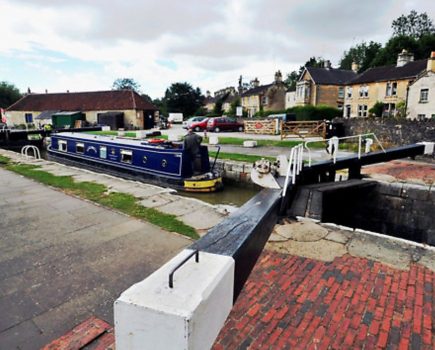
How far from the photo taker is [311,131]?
19.0 metres

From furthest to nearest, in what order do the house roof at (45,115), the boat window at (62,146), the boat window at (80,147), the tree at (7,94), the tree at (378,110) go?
the tree at (7,94) < the house roof at (45,115) < the tree at (378,110) < the boat window at (62,146) < the boat window at (80,147)

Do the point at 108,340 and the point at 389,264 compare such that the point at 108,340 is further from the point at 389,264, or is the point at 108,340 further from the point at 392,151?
the point at 392,151

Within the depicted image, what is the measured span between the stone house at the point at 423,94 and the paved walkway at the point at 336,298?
26.1m

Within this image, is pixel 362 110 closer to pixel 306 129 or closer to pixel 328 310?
pixel 306 129

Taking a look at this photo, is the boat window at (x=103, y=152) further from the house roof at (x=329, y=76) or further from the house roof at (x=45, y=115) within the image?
the house roof at (x=329, y=76)

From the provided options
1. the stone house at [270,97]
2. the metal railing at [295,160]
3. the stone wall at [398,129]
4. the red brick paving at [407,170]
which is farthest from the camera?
the stone house at [270,97]

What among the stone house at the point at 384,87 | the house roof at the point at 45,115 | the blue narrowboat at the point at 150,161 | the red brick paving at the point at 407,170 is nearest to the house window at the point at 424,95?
the stone house at the point at 384,87

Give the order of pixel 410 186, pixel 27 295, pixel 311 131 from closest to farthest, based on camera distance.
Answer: pixel 27 295, pixel 410 186, pixel 311 131

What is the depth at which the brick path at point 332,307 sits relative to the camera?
2463 millimetres

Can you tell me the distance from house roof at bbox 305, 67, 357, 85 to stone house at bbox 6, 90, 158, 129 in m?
21.1

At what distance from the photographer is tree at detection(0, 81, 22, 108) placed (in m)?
53.6

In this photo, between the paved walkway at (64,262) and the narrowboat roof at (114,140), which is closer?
the paved walkway at (64,262)

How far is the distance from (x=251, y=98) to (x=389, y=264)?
48.1 m

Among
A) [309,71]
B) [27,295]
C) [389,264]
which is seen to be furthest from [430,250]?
[309,71]
